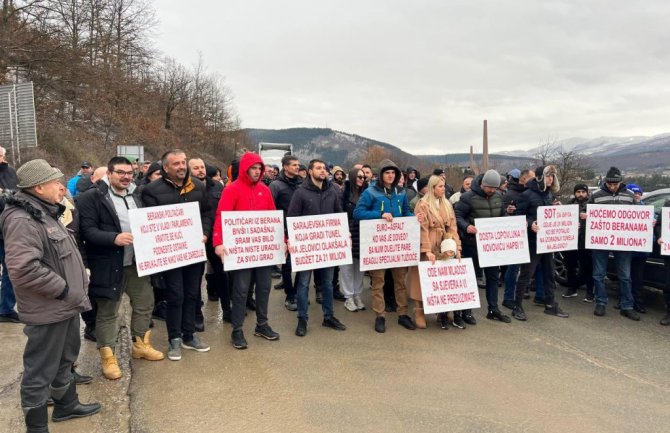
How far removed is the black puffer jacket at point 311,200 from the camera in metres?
5.22

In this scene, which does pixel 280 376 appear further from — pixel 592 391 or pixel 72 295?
pixel 592 391

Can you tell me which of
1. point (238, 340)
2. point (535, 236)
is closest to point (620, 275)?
point (535, 236)

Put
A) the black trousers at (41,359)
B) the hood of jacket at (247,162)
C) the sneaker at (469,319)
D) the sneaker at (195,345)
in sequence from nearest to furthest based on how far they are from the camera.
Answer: the black trousers at (41,359) → the sneaker at (195,345) → the hood of jacket at (247,162) → the sneaker at (469,319)

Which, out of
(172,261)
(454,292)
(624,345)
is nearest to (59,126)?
(172,261)

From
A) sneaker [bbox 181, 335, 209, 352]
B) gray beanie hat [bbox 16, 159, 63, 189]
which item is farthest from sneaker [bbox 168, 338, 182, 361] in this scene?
gray beanie hat [bbox 16, 159, 63, 189]

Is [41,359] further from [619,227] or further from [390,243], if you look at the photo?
[619,227]

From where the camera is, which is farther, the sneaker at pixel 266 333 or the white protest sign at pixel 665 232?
the white protest sign at pixel 665 232

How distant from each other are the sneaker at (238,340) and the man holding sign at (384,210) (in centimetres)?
166

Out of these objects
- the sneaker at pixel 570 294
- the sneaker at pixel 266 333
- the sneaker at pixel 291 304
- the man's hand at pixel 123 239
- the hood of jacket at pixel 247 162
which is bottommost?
the sneaker at pixel 570 294

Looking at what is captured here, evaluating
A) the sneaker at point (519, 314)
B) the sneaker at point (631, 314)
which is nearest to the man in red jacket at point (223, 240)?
the sneaker at point (519, 314)

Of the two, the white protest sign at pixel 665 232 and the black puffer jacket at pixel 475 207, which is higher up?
the black puffer jacket at pixel 475 207

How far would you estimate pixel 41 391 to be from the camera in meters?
2.91

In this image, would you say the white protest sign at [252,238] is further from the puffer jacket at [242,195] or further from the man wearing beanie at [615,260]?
the man wearing beanie at [615,260]

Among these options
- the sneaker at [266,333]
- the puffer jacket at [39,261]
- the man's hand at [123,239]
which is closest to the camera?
the puffer jacket at [39,261]
